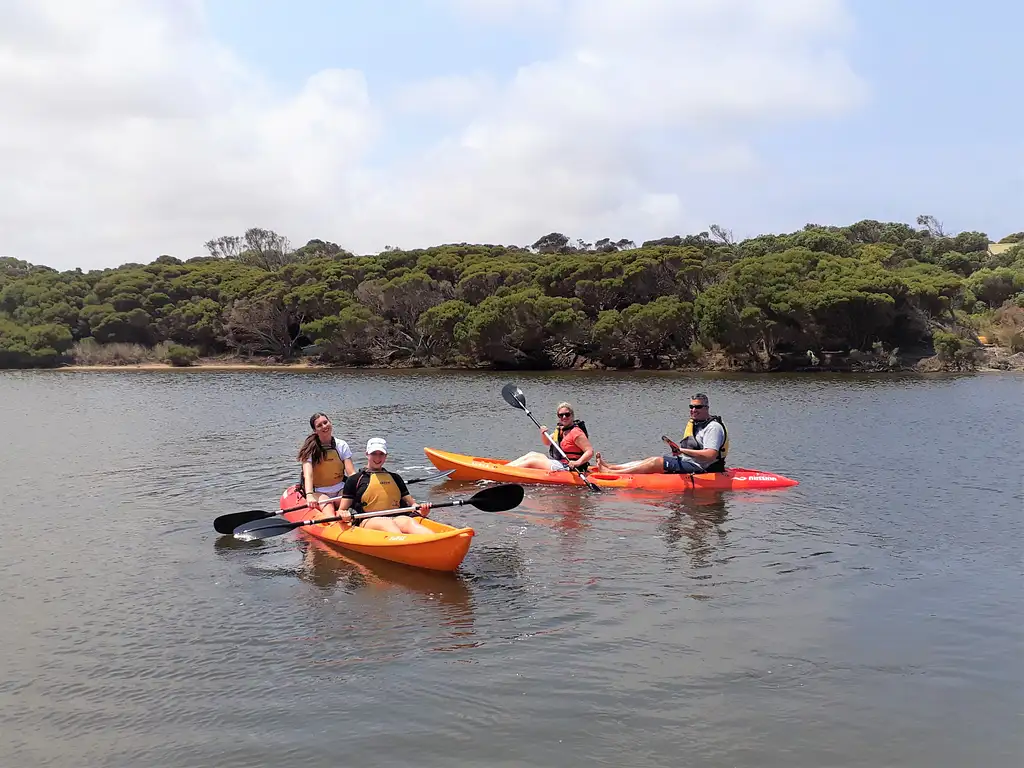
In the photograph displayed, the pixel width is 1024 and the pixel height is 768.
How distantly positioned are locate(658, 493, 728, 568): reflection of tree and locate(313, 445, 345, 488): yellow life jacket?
13.1 ft

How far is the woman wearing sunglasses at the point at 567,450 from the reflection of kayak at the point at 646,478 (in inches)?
4.5

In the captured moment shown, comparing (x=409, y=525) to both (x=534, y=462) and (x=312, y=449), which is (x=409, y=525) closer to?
(x=312, y=449)

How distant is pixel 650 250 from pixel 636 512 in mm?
37850

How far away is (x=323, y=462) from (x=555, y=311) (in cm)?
3491

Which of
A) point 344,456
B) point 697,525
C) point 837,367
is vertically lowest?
point 697,525

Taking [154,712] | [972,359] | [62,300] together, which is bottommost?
[154,712]

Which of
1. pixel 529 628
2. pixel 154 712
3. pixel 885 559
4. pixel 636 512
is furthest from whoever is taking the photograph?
pixel 636 512

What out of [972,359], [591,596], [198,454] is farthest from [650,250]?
[591,596]

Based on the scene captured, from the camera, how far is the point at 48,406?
27203mm

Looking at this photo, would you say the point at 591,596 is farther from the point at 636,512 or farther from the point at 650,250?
the point at 650,250

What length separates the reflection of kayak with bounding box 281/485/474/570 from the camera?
331 inches

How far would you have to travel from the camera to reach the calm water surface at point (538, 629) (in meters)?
5.47

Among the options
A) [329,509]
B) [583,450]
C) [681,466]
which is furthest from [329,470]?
[681,466]

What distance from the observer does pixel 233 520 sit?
10.1 meters
